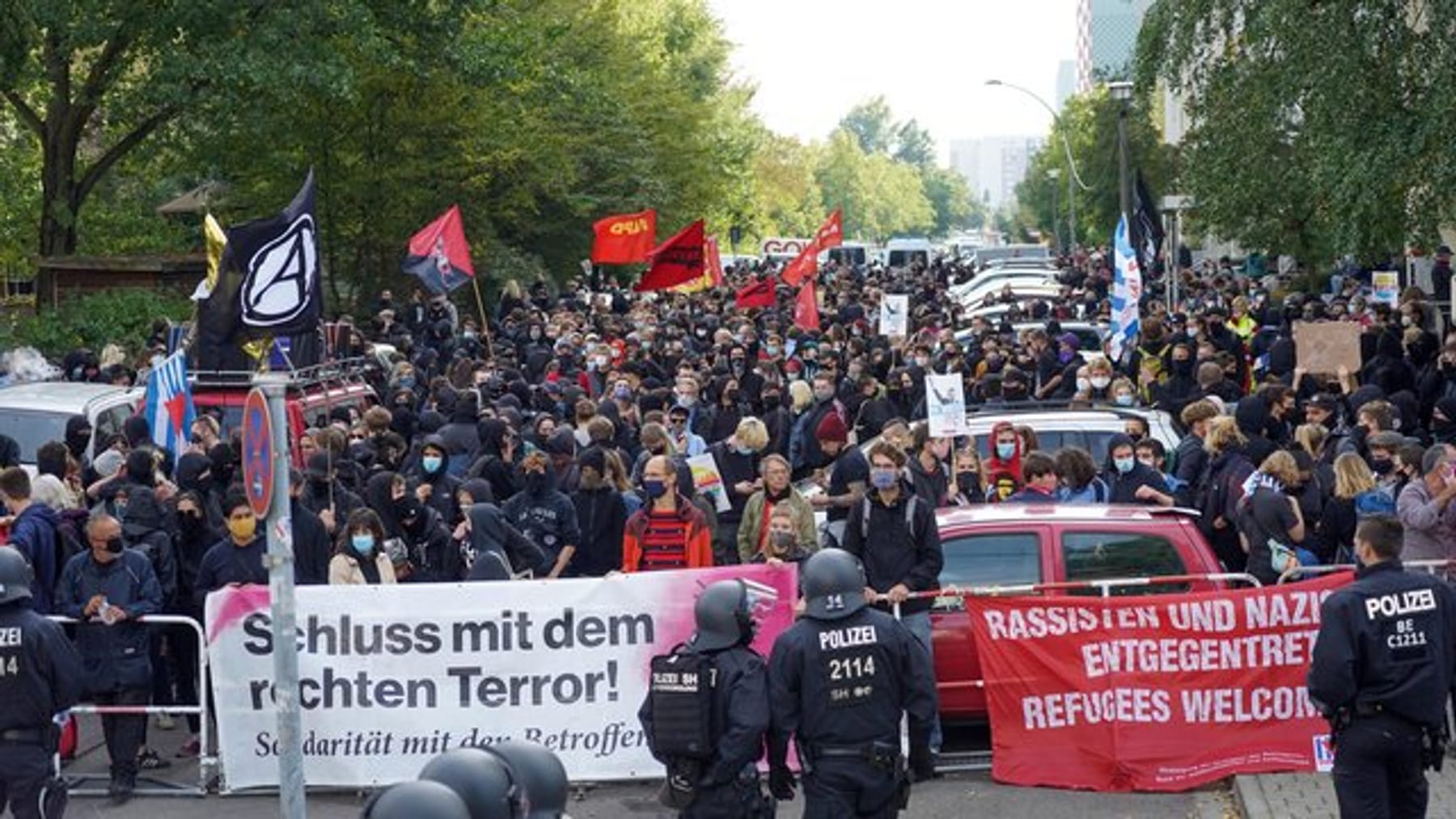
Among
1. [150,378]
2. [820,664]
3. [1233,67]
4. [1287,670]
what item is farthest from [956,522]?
[1233,67]

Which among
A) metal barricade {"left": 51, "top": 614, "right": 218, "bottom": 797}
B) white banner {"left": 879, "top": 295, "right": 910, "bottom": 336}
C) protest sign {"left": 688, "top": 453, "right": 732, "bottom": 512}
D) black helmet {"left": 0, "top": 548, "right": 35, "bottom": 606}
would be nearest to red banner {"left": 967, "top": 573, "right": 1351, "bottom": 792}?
metal barricade {"left": 51, "top": 614, "right": 218, "bottom": 797}

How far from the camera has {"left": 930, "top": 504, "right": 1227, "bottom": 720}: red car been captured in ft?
38.5

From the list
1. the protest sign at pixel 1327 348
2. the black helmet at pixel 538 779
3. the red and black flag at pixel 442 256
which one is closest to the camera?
the black helmet at pixel 538 779

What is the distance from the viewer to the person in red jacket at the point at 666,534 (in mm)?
12781

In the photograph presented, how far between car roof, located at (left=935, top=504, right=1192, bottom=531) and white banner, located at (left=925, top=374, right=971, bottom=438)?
147 inches

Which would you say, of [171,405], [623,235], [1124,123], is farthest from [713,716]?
[1124,123]

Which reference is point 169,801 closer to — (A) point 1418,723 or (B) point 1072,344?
(A) point 1418,723

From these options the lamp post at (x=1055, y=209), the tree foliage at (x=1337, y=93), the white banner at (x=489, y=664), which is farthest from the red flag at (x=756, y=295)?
the lamp post at (x=1055, y=209)

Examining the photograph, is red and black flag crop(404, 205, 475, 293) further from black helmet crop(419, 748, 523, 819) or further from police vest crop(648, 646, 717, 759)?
black helmet crop(419, 748, 523, 819)

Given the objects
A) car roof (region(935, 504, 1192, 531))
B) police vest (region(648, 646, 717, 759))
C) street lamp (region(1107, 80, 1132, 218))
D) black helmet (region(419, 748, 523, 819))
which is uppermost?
street lamp (region(1107, 80, 1132, 218))

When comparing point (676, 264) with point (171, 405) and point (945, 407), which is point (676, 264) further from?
point (945, 407)

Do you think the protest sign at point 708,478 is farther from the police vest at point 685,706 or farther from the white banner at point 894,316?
the white banner at point 894,316

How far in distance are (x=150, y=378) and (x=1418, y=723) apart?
11.0 metres

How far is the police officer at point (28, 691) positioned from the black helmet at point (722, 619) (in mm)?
2952
